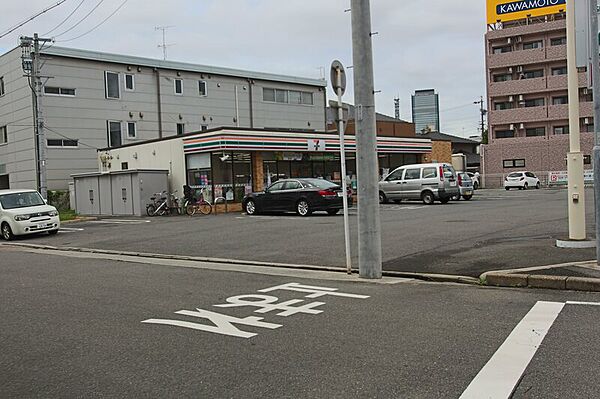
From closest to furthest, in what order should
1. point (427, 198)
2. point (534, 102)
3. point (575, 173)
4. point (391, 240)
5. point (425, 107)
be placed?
point (575, 173) < point (391, 240) < point (427, 198) < point (534, 102) < point (425, 107)

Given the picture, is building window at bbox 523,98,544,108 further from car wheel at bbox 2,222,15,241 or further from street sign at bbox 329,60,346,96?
street sign at bbox 329,60,346,96

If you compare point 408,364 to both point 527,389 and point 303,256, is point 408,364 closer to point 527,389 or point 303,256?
point 527,389

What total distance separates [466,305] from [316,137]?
24868mm

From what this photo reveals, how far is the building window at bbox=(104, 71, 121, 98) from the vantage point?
38.8m

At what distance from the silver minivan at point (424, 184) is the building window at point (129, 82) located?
19334mm

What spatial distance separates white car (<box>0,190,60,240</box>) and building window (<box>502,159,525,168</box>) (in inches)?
1784

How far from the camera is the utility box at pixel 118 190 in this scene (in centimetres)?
2831

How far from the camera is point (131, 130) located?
4019 centimetres

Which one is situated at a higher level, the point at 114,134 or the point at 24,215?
the point at 114,134

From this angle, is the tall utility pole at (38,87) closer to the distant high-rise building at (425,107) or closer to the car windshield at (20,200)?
the car windshield at (20,200)

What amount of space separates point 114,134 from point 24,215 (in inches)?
757

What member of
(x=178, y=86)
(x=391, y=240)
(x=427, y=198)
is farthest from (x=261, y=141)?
(x=391, y=240)

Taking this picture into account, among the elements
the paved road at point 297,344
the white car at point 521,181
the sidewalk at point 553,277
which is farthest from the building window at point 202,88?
the sidewalk at point 553,277

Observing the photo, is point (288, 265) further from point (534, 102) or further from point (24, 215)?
point (534, 102)
